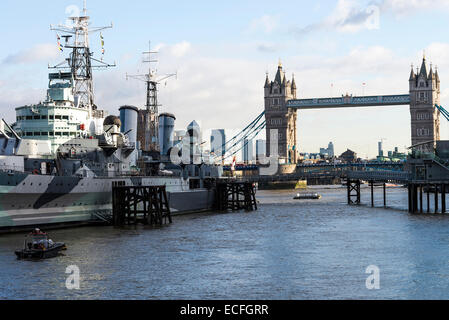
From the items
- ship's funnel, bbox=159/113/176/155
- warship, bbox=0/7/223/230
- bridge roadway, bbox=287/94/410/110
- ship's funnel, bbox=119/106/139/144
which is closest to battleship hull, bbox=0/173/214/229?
warship, bbox=0/7/223/230

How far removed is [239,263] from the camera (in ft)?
102

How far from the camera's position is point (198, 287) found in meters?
26.0

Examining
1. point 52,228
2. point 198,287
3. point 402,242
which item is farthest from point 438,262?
point 52,228

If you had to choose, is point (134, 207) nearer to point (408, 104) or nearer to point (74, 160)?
point (74, 160)

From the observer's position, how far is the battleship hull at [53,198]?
38750 mm

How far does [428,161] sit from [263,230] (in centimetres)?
2017

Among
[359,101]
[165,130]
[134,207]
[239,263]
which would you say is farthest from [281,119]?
[239,263]

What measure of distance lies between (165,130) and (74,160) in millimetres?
20410

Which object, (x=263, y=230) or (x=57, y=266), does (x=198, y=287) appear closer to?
(x=57, y=266)

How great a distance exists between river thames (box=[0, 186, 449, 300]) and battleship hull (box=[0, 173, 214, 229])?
3.93 ft

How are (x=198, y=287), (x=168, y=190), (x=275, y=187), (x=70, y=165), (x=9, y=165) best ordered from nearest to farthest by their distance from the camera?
(x=198, y=287)
(x=9, y=165)
(x=70, y=165)
(x=168, y=190)
(x=275, y=187)

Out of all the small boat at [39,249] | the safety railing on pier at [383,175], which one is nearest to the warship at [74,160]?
the small boat at [39,249]

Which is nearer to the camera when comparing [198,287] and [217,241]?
[198,287]

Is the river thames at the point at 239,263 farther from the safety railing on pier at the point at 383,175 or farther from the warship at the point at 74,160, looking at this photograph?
the safety railing on pier at the point at 383,175
